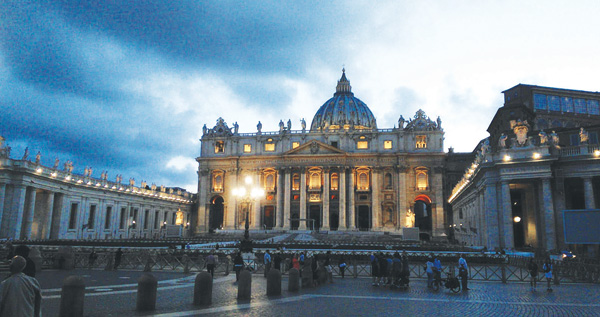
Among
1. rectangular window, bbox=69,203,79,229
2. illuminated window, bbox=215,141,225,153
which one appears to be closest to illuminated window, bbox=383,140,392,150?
illuminated window, bbox=215,141,225,153

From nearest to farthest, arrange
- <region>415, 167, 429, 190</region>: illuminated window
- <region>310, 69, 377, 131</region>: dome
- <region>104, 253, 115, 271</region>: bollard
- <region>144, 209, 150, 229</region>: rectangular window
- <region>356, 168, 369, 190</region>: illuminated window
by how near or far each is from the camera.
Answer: <region>104, 253, 115, 271</region>: bollard < <region>144, 209, 150, 229</region>: rectangular window < <region>415, 167, 429, 190</region>: illuminated window < <region>356, 168, 369, 190</region>: illuminated window < <region>310, 69, 377, 131</region>: dome

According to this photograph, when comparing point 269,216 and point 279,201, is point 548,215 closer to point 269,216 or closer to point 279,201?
point 279,201

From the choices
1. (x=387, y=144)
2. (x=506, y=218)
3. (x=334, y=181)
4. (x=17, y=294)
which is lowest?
(x=17, y=294)

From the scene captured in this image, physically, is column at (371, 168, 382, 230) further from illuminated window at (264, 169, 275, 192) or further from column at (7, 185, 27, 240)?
column at (7, 185, 27, 240)

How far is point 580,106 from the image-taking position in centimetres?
5497

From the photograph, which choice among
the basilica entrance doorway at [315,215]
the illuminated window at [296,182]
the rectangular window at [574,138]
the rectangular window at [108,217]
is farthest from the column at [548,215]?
the rectangular window at [108,217]

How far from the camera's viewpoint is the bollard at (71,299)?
1057 centimetres

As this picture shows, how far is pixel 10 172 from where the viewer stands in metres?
44.3

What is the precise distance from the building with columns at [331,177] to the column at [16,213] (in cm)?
3476

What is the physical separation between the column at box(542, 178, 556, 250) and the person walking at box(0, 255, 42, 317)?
33.5 meters

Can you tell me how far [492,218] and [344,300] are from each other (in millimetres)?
24435

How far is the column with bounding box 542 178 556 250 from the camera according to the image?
99.9 feet

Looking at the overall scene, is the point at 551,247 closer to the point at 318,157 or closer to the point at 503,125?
the point at 503,125

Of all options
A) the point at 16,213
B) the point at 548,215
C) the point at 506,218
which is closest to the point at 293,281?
the point at 506,218
